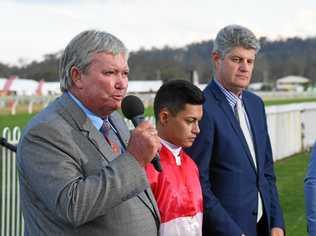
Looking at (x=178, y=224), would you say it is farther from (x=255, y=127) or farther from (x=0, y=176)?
(x=0, y=176)

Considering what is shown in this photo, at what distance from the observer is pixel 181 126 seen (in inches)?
154

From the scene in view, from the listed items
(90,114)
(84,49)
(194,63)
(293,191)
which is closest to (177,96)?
(90,114)

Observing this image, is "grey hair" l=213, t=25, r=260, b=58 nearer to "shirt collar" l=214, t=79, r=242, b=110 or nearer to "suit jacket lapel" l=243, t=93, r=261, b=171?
"shirt collar" l=214, t=79, r=242, b=110

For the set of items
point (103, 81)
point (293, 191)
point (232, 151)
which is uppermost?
point (103, 81)

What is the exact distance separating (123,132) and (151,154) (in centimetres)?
65

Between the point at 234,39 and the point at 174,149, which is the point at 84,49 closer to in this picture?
the point at 174,149

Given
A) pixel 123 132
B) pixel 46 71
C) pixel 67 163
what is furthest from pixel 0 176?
pixel 46 71

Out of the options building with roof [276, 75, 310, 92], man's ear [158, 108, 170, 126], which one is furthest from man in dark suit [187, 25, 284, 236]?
building with roof [276, 75, 310, 92]

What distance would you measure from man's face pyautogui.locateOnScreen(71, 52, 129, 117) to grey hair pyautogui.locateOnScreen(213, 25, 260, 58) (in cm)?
142

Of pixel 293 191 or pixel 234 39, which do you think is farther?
pixel 293 191

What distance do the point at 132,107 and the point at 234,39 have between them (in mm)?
1283

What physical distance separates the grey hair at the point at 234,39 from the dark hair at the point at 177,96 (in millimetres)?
503

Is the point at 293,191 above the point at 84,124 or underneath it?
underneath

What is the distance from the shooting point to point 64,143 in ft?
9.58
